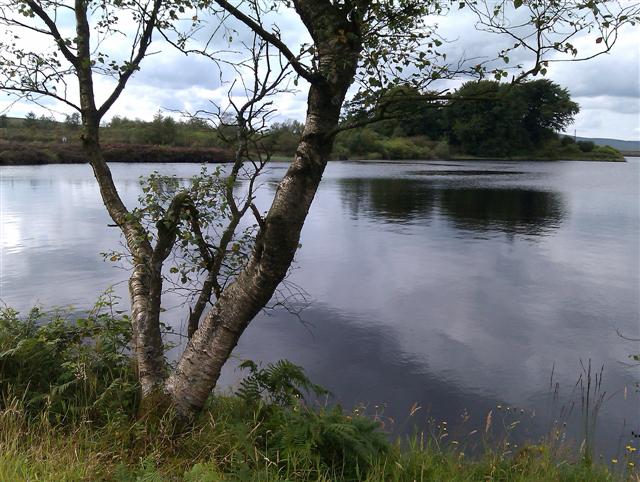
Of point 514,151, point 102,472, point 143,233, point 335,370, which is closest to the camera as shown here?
point 102,472

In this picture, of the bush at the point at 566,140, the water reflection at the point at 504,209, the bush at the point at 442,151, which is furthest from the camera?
the bush at the point at 566,140

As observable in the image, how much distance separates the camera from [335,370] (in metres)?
10.3

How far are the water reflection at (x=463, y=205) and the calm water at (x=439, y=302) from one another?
0.38 meters

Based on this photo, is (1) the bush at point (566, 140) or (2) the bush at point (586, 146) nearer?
(1) the bush at point (566, 140)

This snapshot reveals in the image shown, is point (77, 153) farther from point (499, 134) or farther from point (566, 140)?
point (566, 140)

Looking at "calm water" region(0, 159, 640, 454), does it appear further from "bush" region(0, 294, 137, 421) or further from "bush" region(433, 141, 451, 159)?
"bush" region(433, 141, 451, 159)

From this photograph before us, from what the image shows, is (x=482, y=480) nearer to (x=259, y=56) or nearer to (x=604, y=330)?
(x=259, y=56)

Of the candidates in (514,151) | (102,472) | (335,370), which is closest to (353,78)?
(102,472)

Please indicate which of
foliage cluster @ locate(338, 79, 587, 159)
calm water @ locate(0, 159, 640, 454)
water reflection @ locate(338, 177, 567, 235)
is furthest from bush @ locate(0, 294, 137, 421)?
foliage cluster @ locate(338, 79, 587, 159)

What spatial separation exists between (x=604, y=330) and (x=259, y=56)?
1144 centimetres

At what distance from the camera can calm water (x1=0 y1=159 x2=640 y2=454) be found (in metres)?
9.52

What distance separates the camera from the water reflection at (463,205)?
94.6ft

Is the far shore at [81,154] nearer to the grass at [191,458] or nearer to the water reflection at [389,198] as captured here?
the water reflection at [389,198]

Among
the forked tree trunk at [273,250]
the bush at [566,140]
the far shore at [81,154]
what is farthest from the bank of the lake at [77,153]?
the bush at [566,140]
